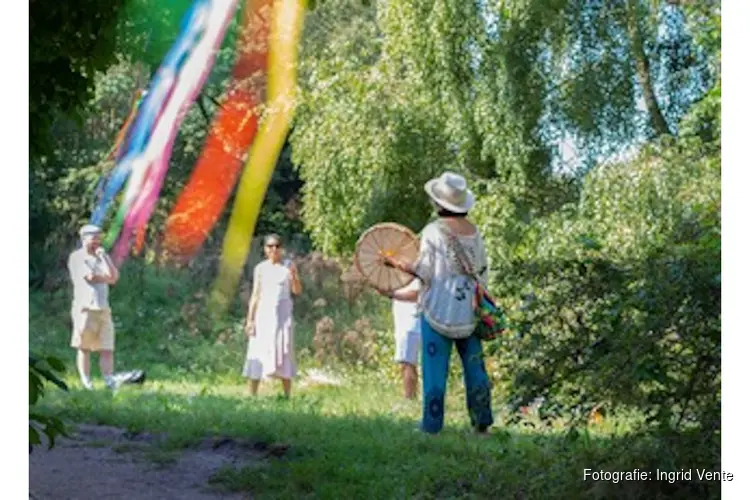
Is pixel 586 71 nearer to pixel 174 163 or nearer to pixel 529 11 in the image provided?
pixel 529 11

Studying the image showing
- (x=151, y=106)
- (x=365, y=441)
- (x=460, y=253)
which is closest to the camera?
(x=365, y=441)

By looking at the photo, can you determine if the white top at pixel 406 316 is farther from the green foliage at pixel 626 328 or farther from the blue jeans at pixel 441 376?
the green foliage at pixel 626 328

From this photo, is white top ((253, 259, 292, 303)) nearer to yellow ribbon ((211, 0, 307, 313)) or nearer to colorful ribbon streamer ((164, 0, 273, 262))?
yellow ribbon ((211, 0, 307, 313))

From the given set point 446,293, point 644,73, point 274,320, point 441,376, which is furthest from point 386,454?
point 644,73

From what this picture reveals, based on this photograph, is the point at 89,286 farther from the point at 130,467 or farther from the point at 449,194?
the point at 449,194

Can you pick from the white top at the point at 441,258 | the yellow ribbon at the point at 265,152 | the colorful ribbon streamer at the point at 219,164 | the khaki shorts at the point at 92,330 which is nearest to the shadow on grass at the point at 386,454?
the white top at the point at 441,258

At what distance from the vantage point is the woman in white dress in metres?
9.16

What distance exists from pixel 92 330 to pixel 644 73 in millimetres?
3899

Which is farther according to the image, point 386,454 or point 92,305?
point 92,305

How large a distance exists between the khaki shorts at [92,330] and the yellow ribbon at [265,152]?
3.06 meters

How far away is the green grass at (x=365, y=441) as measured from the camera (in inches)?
198

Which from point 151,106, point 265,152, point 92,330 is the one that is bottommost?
point 92,330

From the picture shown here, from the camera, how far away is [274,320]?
A: 9.21 metres
